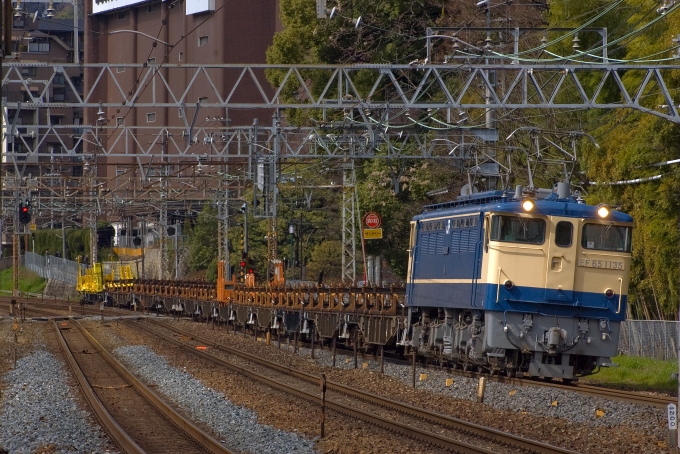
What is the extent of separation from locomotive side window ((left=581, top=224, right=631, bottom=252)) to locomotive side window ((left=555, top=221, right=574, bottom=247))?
0.23 m

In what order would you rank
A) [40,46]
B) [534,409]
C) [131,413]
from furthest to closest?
[40,46]
[534,409]
[131,413]

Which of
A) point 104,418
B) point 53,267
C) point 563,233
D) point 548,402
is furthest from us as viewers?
point 53,267

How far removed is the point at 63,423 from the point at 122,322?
Answer: 25.4 metres

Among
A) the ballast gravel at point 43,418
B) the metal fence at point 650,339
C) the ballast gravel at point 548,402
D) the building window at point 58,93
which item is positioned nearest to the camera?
the ballast gravel at point 43,418

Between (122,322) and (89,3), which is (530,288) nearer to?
(122,322)

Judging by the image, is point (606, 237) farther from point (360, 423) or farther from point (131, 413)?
point (131, 413)

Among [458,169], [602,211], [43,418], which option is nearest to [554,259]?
[602,211]

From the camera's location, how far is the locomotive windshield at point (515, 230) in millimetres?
16031

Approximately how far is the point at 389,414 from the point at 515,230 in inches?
151

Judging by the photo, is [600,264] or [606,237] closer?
[600,264]

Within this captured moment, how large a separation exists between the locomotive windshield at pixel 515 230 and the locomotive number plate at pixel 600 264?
765 mm

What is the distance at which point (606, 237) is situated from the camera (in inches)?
645

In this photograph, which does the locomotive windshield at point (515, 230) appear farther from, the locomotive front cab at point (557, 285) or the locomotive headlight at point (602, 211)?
the locomotive headlight at point (602, 211)

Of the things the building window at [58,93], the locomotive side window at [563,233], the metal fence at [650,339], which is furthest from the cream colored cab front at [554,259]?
the building window at [58,93]
